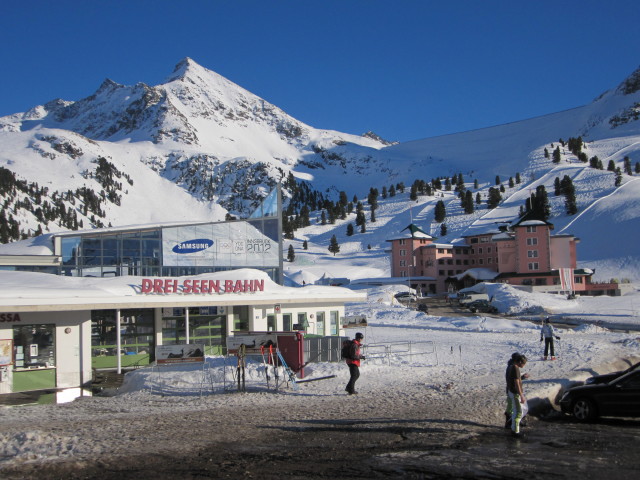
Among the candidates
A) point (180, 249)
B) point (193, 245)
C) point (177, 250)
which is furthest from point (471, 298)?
point (177, 250)

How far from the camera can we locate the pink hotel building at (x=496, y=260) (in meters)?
79.8

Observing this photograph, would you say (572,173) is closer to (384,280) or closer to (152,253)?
(384,280)

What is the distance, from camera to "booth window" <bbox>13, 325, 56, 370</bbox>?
19.7m

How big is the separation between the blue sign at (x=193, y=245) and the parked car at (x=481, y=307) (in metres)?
31.8

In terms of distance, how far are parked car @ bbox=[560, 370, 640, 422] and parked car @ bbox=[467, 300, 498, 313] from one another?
43745mm

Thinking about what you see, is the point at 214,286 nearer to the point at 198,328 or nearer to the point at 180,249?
the point at 198,328

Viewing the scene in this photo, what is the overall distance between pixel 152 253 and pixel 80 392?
11581 millimetres

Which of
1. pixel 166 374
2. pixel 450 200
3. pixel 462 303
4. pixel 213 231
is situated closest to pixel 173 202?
pixel 450 200

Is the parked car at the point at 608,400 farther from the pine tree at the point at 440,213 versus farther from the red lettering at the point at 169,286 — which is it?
the pine tree at the point at 440,213

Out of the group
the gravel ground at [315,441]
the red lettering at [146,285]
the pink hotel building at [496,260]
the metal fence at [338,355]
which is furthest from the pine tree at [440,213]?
the gravel ground at [315,441]

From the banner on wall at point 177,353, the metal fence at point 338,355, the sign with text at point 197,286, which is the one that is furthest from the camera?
the sign with text at point 197,286

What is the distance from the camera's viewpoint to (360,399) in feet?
51.1

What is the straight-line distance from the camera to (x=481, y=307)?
57688 millimetres

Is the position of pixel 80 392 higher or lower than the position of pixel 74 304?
lower
